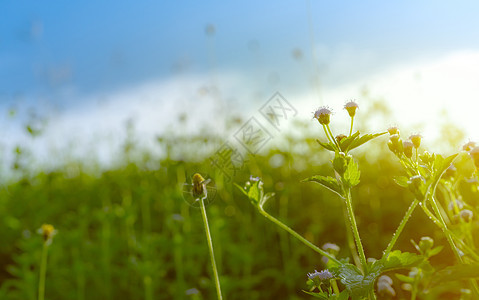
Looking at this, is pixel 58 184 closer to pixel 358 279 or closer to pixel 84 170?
pixel 84 170

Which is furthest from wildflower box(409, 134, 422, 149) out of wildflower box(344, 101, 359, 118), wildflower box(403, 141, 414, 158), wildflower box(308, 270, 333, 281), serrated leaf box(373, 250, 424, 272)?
wildflower box(308, 270, 333, 281)

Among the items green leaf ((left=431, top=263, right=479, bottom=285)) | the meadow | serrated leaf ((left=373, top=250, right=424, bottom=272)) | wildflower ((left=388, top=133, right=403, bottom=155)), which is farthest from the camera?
the meadow

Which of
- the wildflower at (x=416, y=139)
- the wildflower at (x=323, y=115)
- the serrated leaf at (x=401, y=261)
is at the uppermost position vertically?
the wildflower at (x=323, y=115)

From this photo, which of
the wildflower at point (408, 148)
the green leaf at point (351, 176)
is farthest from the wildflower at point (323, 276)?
the wildflower at point (408, 148)

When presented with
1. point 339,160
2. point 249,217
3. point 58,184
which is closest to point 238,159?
point 249,217


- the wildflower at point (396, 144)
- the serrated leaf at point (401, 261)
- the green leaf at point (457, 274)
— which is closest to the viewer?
the green leaf at point (457, 274)

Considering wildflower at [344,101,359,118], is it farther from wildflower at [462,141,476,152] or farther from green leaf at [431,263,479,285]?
green leaf at [431,263,479,285]

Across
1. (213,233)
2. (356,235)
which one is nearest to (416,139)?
(356,235)

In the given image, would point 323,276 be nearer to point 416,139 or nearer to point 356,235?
point 356,235

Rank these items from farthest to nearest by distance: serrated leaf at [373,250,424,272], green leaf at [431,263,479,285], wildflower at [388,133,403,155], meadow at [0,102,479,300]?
meadow at [0,102,479,300], wildflower at [388,133,403,155], serrated leaf at [373,250,424,272], green leaf at [431,263,479,285]

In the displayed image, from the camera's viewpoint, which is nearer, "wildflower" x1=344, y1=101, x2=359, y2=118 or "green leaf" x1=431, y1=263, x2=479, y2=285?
"green leaf" x1=431, y1=263, x2=479, y2=285

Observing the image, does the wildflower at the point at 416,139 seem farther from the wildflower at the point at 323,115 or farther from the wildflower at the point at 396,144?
the wildflower at the point at 323,115

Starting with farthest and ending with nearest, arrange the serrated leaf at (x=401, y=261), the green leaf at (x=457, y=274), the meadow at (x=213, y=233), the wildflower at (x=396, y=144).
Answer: the meadow at (x=213, y=233) < the wildflower at (x=396, y=144) < the serrated leaf at (x=401, y=261) < the green leaf at (x=457, y=274)

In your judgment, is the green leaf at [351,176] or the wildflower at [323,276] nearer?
the green leaf at [351,176]
